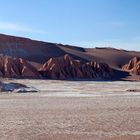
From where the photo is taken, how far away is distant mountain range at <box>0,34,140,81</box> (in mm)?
74188

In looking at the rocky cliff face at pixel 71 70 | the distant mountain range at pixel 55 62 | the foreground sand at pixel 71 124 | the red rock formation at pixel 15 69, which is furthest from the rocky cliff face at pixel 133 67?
the foreground sand at pixel 71 124

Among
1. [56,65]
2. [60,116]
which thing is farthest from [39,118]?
[56,65]

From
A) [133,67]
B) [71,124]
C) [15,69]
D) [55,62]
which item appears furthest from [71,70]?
[71,124]

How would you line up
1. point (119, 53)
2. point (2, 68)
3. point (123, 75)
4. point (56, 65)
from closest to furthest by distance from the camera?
point (2, 68), point (56, 65), point (123, 75), point (119, 53)

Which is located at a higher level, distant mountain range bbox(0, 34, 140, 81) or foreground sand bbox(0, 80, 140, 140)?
distant mountain range bbox(0, 34, 140, 81)

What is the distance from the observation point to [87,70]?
83.9 m

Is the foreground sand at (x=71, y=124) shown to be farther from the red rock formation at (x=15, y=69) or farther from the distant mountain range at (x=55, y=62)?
the distant mountain range at (x=55, y=62)

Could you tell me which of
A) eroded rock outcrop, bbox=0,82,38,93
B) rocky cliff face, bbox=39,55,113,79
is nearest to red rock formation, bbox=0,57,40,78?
rocky cliff face, bbox=39,55,113,79

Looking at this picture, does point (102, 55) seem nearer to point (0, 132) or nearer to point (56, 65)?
point (56, 65)

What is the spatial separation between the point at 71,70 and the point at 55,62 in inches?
136

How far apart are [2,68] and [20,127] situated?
57.5 metres

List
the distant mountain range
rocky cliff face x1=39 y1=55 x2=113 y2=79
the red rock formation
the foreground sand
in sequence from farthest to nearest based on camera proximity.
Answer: rocky cliff face x1=39 y1=55 x2=113 y2=79, the distant mountain range, the red rock formation, the foreground sand

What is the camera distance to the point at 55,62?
81250 millimetres

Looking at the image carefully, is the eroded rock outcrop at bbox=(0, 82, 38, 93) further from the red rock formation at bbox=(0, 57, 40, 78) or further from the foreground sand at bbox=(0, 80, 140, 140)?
the red rock formation at bbox=(0, 57, 40, 78)
